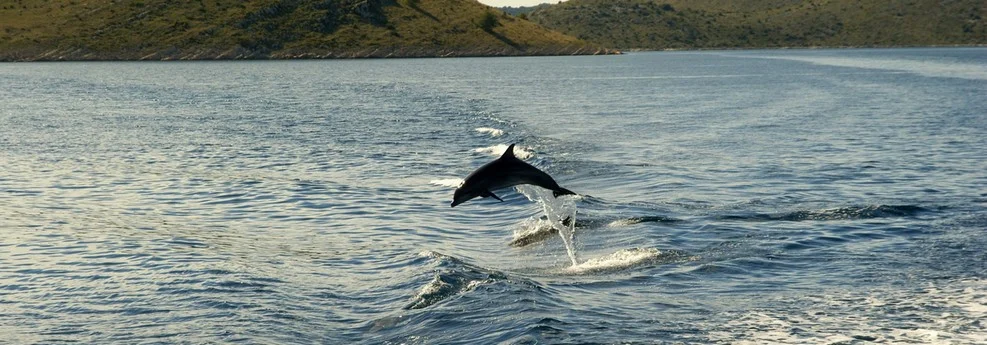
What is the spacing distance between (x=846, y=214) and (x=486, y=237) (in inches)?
368

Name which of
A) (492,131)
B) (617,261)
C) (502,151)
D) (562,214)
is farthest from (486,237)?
(492,131)

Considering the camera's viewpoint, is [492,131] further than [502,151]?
Yes

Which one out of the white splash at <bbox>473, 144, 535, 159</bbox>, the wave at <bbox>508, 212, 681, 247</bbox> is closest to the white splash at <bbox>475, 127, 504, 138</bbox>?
the white splash at <bbox>473, 144, 535, 159</bbox>

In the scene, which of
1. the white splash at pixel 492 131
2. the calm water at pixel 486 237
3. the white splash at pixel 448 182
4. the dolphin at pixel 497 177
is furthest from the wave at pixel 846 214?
the white splash at pixel 492 131

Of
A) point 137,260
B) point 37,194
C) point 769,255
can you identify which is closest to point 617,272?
point 769,255

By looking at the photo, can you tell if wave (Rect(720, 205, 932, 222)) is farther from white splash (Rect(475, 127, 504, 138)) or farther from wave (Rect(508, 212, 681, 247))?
white splash (Rect(475, 127, 504, 138))

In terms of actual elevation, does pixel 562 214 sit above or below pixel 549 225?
above

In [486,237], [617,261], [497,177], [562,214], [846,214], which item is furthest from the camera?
[846,214]

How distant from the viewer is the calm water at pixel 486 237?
17078mm

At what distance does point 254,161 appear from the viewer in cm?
4147

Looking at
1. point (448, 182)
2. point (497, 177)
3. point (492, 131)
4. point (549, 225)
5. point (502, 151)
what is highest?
point (497, 177)

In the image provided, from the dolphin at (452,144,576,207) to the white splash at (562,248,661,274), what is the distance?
162 centimetres

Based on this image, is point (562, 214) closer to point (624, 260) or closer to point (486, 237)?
point (486, 237)

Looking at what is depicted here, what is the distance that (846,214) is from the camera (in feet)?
88.7
